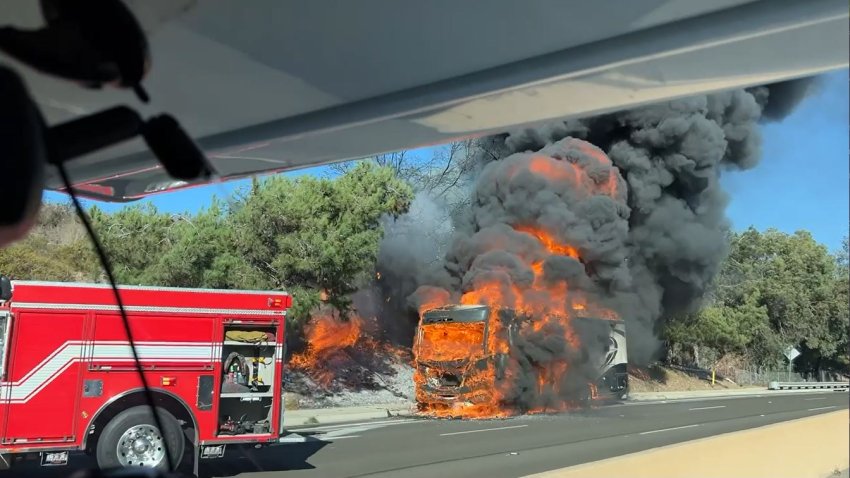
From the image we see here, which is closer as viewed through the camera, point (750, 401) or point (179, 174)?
point (179, 174)

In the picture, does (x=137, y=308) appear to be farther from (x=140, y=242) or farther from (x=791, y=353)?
(x=140, y=242)

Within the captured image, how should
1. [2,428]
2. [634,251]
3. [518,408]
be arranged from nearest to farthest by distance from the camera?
[2,428] < [518,408] < [634,251]

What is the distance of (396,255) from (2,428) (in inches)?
911

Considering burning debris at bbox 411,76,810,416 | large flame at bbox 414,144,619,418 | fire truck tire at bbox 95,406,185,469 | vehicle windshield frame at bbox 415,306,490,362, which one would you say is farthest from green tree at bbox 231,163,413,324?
fire truck tire at bbox 95,406,185,469

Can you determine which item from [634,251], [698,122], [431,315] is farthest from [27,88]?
[698,122]

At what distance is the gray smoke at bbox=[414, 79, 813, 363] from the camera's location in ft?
102

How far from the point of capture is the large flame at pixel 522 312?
17.6m

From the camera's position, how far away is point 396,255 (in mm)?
30141

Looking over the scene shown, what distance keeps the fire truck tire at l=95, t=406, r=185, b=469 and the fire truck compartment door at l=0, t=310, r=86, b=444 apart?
16.5 inches

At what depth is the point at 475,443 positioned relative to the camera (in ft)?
40.6

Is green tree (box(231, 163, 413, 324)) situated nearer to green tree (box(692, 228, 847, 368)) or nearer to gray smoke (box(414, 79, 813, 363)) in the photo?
gray smoke (box(414, 79, 813, 363))

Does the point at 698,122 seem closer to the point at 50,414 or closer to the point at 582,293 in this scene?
the point at 582,293

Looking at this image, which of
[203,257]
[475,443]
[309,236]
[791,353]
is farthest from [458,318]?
[791,353]

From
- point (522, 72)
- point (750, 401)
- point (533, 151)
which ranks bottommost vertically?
point (750, 401)
